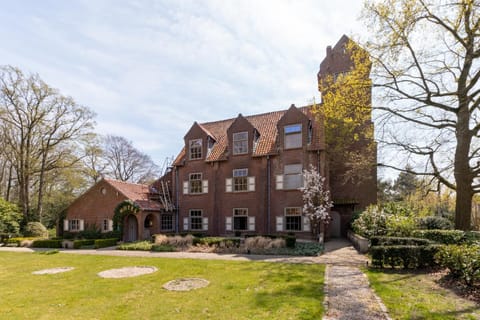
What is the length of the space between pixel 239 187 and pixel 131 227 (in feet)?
30.3

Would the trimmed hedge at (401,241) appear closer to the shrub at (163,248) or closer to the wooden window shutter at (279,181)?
the wooden window shutter at (279,181)

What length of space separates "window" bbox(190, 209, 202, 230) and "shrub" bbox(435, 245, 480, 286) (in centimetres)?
1829

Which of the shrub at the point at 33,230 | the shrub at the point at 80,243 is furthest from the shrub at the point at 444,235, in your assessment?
the shrub at the point at 33,230

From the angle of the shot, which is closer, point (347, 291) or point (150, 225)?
point (347, 291)

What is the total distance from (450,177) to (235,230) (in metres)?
14.7

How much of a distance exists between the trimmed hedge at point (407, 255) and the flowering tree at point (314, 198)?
916cm

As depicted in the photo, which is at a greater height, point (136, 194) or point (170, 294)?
point (136, 194)

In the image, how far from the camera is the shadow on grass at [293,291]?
21.4ft

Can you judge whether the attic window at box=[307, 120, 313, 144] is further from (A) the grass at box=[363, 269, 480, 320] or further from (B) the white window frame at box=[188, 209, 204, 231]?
(A) the grass at box=[363, 269, 480, 320]

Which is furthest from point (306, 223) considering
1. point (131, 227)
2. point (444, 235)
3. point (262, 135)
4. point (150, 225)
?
point (131, 227)

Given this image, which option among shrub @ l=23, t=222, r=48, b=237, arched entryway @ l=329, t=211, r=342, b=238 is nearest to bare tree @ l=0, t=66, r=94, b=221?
shrub @ l=23, t=222, r=48, b=237

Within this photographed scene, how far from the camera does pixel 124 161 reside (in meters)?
43.1

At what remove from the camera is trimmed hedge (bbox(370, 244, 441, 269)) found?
34.3 feet

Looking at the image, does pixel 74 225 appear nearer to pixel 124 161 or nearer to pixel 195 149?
pixel 195 149
